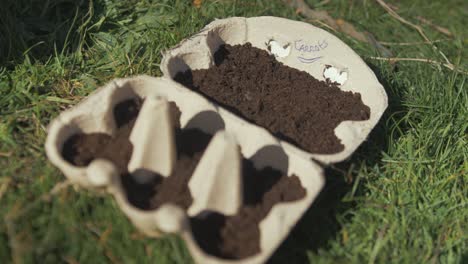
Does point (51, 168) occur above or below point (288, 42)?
below

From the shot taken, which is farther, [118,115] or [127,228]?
[118,115]

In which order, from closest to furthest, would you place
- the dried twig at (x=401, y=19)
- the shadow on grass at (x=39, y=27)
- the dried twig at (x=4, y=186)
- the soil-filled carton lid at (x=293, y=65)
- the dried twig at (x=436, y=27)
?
the dried twig at (x=4, y=186), the soil-filled carton lid at (x=293, y=65), the shadow on grass at (x=39, y=27), the dried twig at (x=401, y=19), the dried twig at (x=436, y=27)

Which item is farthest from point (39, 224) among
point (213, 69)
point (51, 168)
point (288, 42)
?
point (288, 42)

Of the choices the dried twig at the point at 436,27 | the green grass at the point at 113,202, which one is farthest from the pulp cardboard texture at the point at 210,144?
the dried twig at the point at 436,27

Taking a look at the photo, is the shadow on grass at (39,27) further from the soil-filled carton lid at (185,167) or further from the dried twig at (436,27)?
the dried twig at (436,27)

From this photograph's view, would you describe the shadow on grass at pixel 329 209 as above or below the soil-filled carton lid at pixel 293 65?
below

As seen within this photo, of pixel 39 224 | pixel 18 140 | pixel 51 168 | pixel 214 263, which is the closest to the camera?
pixel 214 263

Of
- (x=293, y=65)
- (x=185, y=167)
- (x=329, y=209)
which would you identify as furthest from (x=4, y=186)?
(x=293, y=65)

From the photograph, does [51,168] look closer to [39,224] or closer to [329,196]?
[39,224]
